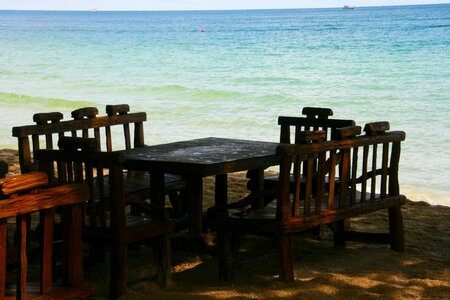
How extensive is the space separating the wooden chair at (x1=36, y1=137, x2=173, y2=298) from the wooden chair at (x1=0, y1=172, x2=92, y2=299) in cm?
79

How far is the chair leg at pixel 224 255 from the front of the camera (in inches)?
217

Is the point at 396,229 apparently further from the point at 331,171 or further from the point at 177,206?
the point at 177,206

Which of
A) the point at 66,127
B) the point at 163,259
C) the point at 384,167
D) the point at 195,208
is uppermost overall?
the point at 66,127

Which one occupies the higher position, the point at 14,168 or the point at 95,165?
the point at 95,165

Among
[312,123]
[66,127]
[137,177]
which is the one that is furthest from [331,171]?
[66,127]

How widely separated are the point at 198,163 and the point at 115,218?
0.70 m

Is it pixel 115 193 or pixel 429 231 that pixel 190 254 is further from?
pixel 429 231

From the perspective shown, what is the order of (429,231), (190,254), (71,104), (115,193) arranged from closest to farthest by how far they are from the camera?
(115,193), (190,254), (429,231), (71,104)

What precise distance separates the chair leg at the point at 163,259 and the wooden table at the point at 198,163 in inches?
18.2

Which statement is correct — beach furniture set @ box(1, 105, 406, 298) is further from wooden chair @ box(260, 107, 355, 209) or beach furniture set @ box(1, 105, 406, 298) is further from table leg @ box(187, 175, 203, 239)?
wooden chair @ box(260, 107, 355, 209)

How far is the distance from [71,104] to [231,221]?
64.4ft

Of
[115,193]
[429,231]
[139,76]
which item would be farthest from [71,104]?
[115,193]

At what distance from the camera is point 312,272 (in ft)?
18.9

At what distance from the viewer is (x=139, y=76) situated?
32.3 m
